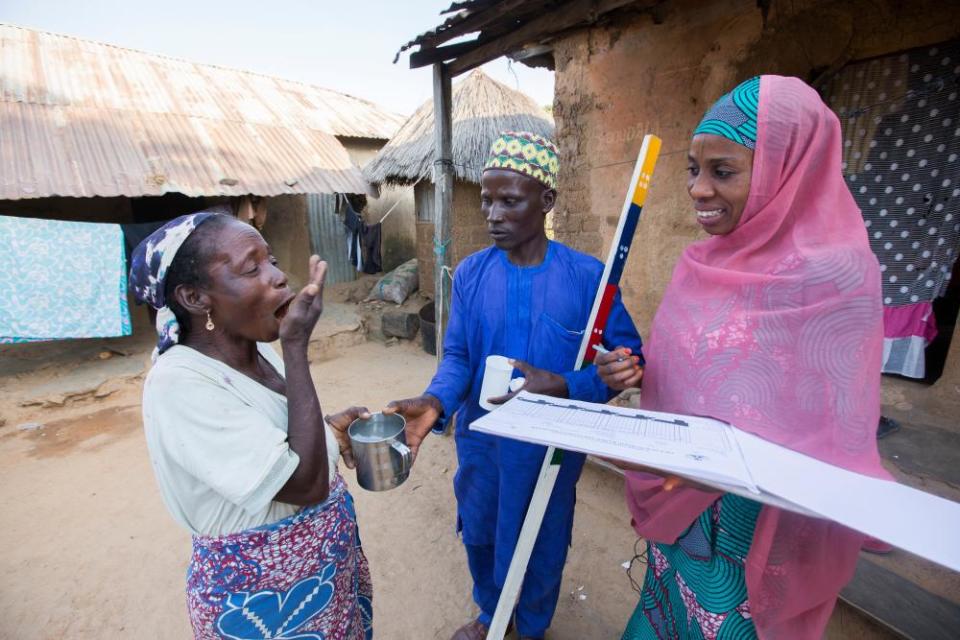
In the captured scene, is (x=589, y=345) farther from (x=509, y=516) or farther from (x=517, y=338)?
(x=509, y=516)

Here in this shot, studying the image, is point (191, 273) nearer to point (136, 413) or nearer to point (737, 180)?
point (737, 180)

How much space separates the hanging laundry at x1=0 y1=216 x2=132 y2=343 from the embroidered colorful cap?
576 centimetres

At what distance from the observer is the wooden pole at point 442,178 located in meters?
4.02

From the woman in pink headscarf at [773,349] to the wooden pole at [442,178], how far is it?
3161mm

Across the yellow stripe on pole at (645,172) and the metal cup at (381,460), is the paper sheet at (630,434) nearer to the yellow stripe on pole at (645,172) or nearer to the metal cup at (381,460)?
the metal cup at (381,460)

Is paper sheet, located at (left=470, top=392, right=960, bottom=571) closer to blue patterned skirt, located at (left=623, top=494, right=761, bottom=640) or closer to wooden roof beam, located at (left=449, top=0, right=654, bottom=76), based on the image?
blue patterned skirt, located at (left=623, top=494, right=761, bottom=640)

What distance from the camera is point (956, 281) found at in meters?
3.59

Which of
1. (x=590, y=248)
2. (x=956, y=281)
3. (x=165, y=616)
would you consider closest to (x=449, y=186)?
(x=590, y=248)

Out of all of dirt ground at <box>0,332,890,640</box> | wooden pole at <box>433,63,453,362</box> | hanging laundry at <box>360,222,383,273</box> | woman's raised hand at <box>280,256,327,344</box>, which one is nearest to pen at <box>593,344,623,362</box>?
woman's raised hand at <box>280,256,327,344</box>

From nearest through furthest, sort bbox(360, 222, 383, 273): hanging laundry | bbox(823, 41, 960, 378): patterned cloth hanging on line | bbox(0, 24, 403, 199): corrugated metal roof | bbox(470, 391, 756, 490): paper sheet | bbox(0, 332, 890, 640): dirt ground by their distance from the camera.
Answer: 1. bbox(470, 391, 756, 490): paper sheet
2. bbox(0, 332, 890, 640): dirt ground
3. bbox(823, 41, 960, 378): patterned cloth hanging on line
4. bbox(0, 24, 403, 199): corrugated metal roof
5. bbox(360, 222, 383, 273): hanging laundry

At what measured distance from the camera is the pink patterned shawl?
3.48ft

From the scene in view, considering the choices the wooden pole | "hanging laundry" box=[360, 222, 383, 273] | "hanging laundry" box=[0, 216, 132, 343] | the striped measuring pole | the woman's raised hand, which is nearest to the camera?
the woman's raised hand

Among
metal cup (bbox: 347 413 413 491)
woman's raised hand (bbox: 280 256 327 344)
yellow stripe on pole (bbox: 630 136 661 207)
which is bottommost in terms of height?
metal cup (bbox: 347 413 413 491)

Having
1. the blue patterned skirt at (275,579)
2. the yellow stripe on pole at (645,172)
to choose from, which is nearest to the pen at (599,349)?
the yellow stripe on pole at (645,172)
